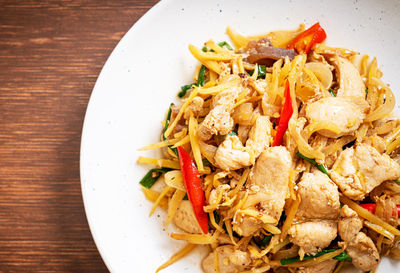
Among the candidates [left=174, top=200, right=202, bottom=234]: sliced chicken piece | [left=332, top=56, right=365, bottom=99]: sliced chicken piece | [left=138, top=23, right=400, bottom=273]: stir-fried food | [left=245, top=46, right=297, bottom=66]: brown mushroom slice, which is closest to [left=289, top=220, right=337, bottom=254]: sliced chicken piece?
[left=138, top=23, right=400, bottom=273]: stir-fried food

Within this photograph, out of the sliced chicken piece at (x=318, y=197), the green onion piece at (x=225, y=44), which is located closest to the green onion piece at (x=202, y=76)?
the green onion piece at (x=225, y=44)

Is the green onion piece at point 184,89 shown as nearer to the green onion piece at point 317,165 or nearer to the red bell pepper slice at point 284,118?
the red bell pepper slice at point 284,118

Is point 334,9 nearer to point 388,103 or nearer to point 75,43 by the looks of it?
point 388,103

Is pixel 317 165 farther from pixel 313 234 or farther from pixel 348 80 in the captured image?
pixel 348 80

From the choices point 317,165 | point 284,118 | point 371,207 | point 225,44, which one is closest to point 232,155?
point 284,118

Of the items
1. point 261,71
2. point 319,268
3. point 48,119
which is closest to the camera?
point 319,268

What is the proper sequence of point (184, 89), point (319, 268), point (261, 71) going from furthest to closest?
point (184, 89) < point (261, 71) < point (319, 268)
